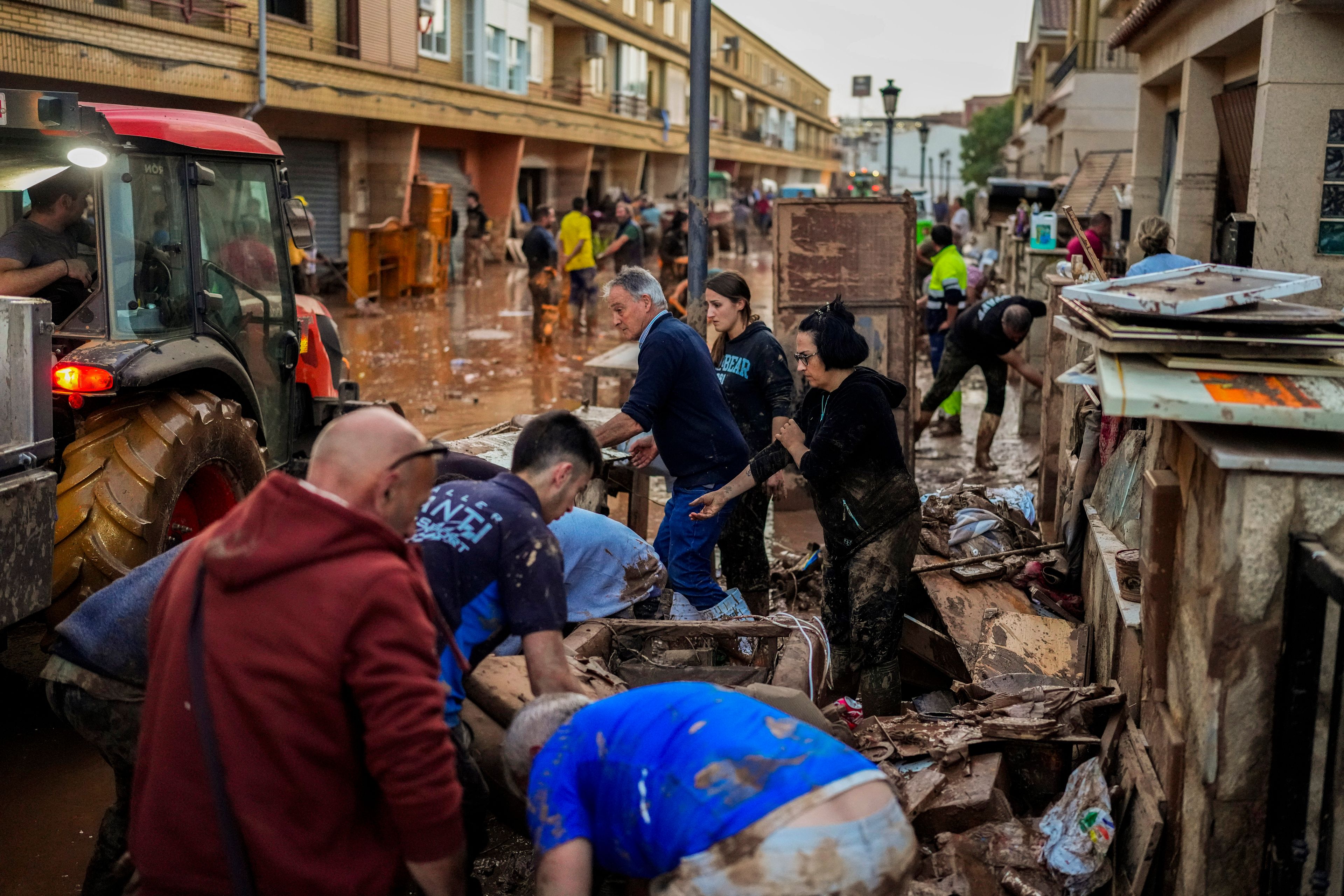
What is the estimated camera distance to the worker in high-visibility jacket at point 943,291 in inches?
469

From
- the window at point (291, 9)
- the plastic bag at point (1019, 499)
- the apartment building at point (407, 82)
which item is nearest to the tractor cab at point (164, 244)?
the plastic bag at point (1019, 499)

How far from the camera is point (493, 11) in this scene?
87.5ft

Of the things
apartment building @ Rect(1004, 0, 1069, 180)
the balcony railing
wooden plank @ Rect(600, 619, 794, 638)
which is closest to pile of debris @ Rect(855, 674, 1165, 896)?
wooden plank @ Rect(600, 619, 794, 638)

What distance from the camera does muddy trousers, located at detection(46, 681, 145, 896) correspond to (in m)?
3.04

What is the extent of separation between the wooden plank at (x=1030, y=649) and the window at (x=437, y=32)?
2179 cm

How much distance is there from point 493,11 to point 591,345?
13405mm

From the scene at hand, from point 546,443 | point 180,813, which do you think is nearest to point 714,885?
point 180,813

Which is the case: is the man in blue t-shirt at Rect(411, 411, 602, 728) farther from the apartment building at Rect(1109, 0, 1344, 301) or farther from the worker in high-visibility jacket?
the worker in high-visibility jacket

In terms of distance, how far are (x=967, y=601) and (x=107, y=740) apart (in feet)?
11.9

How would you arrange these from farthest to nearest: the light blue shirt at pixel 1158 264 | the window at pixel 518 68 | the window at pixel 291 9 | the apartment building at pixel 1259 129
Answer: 1. the window at pixel 518 68
2. the window at pixel 291 9
3. the apartment building at pixel 1259 129
4. the light blue shirt at pixel 1158 264

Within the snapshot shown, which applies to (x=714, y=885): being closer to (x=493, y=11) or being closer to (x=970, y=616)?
(x=970, y=616)

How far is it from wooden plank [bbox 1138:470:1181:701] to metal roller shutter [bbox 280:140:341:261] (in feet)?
62.9

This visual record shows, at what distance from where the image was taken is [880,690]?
499 cm

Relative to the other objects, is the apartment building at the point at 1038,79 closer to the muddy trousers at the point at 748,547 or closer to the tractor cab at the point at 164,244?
the muddy trousers at the point at 748,547
